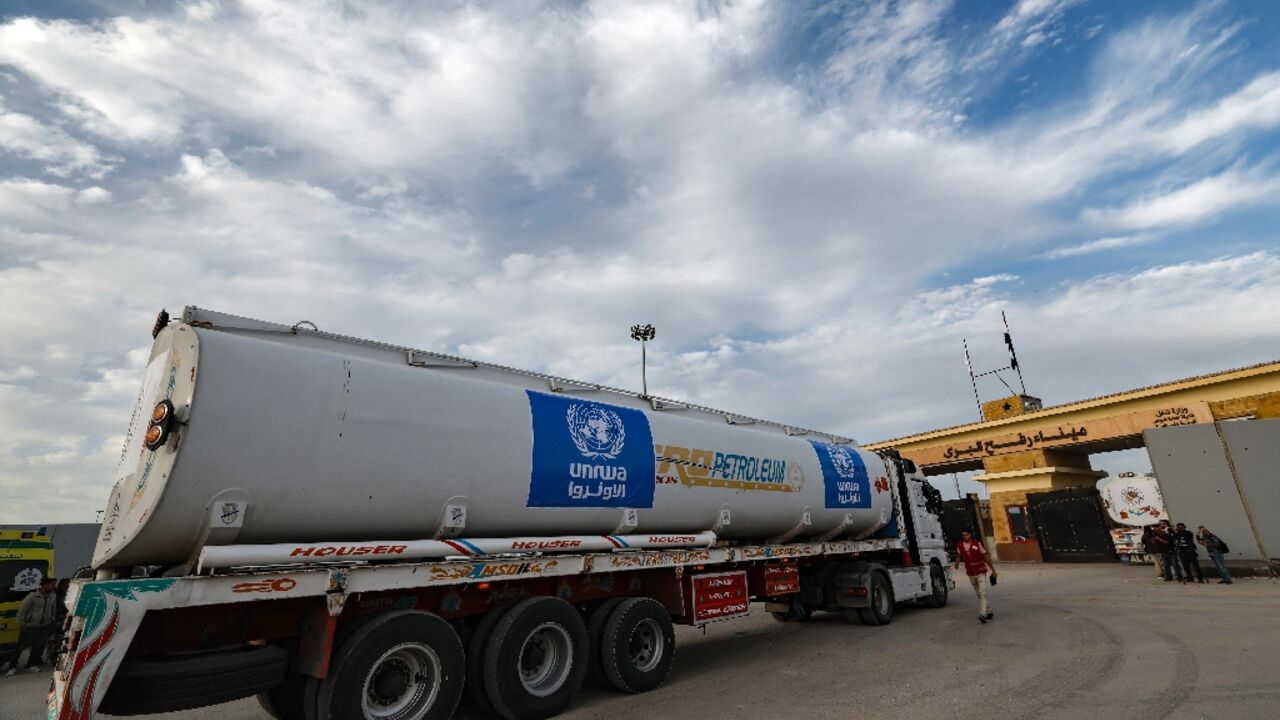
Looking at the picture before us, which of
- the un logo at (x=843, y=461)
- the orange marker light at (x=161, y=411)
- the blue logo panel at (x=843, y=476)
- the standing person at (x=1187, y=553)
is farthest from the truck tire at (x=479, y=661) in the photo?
the standing person at (x=1187, y=553)

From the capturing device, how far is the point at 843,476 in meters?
12.6

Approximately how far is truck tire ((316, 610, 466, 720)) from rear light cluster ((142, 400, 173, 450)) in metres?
2.33

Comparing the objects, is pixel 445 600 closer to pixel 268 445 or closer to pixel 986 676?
pixel 268 445

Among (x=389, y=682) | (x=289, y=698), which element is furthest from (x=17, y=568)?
(x=389, y=682)

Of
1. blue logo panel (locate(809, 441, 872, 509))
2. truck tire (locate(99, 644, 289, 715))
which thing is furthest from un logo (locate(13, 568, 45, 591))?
blue logo panel (locate(809, 441, 872, 509))

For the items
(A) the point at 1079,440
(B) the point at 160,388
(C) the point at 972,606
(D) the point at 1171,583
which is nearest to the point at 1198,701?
(C) the point at 972,606

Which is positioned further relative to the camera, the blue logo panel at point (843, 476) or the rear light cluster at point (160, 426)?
the blue logo panel at point (843, 476)

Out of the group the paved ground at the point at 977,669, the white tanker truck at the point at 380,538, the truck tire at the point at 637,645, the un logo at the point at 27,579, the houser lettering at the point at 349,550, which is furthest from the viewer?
the un logo at the point at 27,579

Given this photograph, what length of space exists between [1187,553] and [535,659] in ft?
65.5

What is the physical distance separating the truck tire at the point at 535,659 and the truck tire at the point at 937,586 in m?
10.6

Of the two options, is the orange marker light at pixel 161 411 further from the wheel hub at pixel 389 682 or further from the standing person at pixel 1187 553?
the standing person at pixel 1187 553

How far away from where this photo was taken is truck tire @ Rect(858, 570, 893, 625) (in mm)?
12203

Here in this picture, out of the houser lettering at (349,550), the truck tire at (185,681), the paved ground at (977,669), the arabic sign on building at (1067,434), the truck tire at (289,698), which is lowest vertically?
the paved ground at (977,669)

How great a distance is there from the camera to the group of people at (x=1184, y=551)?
57.6 feet
